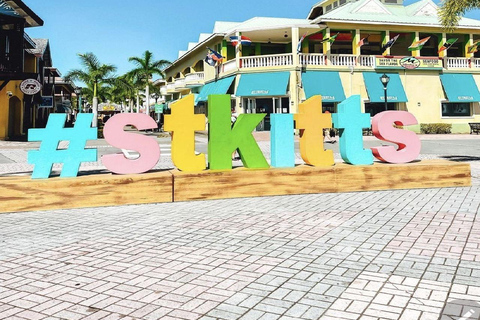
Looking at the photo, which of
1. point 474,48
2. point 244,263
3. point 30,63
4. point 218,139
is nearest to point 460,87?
point 474,48

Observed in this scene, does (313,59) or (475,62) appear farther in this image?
(475,62)

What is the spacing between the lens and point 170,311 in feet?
10.6

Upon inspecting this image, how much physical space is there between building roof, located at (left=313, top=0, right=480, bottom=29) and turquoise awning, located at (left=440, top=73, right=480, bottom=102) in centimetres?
428

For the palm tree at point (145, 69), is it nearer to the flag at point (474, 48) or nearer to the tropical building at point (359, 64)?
the tropical building at point (359, 64)

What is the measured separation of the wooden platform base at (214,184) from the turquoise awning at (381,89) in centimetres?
2251

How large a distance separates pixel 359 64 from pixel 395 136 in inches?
954

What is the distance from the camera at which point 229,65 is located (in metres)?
32.9

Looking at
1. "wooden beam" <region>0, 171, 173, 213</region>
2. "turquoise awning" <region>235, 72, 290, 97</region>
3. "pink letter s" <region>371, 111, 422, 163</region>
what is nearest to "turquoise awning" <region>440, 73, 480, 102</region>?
"turquoise awning" <region>235, 72, 290, 97</region>

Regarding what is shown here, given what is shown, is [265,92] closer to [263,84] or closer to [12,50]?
[263,84]

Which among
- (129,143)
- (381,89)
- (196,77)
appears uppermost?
(196,77)

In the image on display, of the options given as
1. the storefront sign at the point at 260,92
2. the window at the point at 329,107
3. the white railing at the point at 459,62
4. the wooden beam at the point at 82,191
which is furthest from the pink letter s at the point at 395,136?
the white railing at the point at 459,62

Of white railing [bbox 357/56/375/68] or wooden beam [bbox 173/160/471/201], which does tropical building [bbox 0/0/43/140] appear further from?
white railing [bbox 357/56/375/68]

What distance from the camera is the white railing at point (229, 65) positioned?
3188 centimetres

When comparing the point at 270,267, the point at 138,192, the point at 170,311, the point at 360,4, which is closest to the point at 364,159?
the point at 138,192
